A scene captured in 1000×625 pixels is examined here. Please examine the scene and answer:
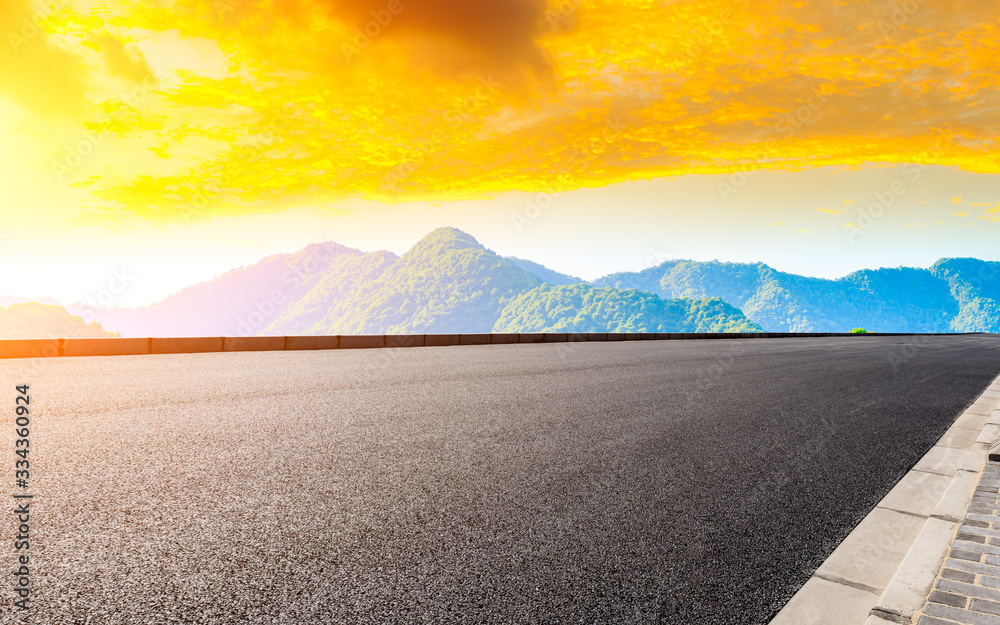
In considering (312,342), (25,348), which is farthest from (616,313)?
(25,348)

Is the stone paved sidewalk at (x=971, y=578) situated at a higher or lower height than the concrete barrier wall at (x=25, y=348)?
lower

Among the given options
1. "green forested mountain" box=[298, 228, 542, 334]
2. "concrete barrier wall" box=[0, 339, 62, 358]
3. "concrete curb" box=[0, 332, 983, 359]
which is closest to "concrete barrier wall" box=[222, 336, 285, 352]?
"concrete curb" box=[0, 332, 983, 359]

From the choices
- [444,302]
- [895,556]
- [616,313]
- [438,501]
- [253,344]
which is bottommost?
[895,556]

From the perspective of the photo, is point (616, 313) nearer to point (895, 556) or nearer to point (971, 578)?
point (895, 556)

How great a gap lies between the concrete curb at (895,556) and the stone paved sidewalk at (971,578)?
0.05m

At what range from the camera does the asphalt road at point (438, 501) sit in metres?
2.95

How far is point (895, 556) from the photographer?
12.1 ft

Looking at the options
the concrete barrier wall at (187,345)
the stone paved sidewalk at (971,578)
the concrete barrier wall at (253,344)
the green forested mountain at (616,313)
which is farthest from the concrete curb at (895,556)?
the green forested mountain at (616,313)

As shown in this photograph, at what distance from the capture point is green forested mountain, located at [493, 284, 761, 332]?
140 metres

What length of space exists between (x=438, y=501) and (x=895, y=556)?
2724 millimetres

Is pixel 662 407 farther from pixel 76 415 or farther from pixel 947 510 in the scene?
pixel 76 415

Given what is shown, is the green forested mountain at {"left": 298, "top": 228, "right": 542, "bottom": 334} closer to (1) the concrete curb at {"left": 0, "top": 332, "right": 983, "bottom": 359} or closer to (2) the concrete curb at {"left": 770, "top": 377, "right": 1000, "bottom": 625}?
(1) the concrete curb at {"left": 0, "top": 332, "right": 983, "bottom": 359}

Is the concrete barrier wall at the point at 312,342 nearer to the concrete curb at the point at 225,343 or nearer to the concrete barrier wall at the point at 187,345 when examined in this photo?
the concrete curb at the point at 225,343

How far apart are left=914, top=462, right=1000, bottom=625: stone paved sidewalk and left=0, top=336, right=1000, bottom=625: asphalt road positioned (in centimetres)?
58
